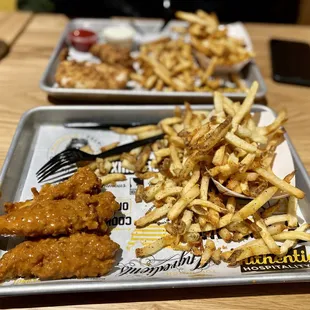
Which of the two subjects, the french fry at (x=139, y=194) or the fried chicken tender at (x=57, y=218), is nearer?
the fried chicken tender at (x=57, y=218)

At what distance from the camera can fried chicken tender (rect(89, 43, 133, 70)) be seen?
2998 mm

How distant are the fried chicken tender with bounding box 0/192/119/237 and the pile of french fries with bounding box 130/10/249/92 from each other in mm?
1317

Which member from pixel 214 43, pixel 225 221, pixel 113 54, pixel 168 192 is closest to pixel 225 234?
pixel 225 221

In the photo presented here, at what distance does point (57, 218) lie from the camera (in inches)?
61.6

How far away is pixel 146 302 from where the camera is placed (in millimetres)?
1490

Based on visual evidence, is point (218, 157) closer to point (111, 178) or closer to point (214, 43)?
point (111, 178)

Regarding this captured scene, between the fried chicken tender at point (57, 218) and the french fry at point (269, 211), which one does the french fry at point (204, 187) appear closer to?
the french fry at point (269, 211)

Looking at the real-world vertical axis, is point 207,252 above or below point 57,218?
below

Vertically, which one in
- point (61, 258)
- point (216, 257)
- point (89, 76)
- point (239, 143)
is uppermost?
point (239, 143)

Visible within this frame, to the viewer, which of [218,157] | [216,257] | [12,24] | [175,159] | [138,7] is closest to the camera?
[216,257]

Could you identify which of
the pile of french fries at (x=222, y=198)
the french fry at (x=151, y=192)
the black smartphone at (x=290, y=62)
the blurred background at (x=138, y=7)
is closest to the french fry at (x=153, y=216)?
the pile of french fries at (x=222, y=198)

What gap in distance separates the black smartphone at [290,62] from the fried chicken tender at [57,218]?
6.45 feet

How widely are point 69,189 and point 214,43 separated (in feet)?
6.02

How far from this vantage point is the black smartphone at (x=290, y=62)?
2.93 m
